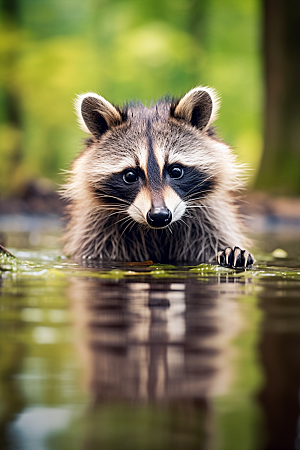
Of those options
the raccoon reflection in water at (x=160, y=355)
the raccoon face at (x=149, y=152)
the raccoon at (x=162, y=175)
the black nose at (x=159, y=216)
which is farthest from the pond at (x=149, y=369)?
the raccoon at (x=162, y=175)

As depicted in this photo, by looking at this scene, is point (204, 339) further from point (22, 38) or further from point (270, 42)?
point (22, 38)

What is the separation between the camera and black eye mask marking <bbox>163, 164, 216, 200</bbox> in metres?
4.61

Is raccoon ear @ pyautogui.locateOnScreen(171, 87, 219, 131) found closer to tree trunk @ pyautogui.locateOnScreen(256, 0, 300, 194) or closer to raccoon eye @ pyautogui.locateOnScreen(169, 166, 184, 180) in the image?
raccoon eye @ pyautogui.locateOnScreen(169, 166, 184, 180)

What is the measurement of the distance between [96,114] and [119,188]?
763 millimetres

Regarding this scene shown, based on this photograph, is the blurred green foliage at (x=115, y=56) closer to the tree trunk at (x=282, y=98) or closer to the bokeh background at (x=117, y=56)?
the bokeh background at (x=117, y=56)

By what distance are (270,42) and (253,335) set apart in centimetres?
1245

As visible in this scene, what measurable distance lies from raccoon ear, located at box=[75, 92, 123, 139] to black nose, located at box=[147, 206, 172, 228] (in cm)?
116

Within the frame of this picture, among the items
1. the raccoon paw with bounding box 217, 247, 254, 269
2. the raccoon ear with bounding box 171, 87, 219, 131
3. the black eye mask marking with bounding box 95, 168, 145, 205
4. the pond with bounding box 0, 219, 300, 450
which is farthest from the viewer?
the raccoon ear with bounding box 171, 87, 219, 131

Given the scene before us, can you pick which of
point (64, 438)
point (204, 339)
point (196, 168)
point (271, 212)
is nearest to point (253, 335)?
point (204, 339)

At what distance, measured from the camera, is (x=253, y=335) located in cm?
211

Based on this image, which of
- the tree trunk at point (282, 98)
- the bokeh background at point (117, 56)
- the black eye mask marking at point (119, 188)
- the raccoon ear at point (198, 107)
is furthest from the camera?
the bokeh background at point (117, 56)

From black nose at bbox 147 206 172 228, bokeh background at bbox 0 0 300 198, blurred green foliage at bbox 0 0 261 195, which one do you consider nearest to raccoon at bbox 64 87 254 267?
black nose at bbox 147 206 172 228

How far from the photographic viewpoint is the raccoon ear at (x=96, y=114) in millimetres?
4977

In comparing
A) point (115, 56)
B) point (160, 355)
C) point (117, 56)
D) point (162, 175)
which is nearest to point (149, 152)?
point (162, 175)
